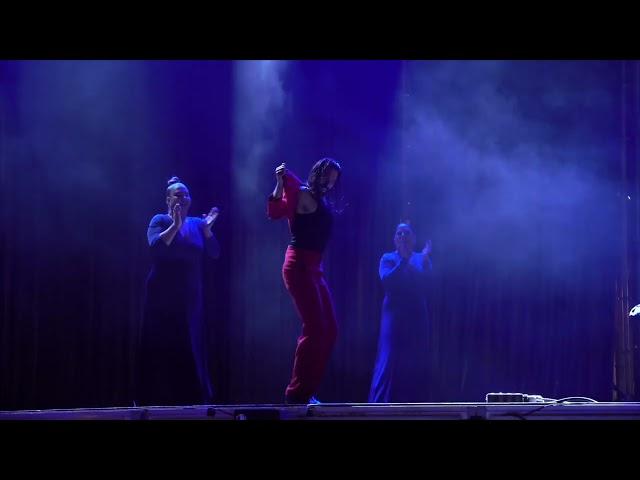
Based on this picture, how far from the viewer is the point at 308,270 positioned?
15.6 ft

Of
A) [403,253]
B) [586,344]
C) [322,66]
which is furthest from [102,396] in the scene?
[586,344]

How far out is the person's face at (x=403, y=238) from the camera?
6.04m

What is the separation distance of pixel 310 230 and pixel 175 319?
1392 mm

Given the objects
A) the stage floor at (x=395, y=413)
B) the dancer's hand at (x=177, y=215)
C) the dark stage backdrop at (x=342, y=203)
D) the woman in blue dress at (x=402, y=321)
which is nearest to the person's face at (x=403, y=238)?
the woman in blue dress at (x=402, y=321)

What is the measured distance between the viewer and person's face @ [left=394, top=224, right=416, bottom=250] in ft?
19.8

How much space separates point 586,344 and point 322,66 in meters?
3.00

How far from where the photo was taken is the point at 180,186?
5574 mm

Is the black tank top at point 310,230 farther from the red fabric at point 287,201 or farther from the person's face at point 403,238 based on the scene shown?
the person's face at point 403,238

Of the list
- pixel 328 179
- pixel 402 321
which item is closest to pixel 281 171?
pixel 328 179

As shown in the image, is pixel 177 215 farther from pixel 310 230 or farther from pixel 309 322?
pixel 309 322

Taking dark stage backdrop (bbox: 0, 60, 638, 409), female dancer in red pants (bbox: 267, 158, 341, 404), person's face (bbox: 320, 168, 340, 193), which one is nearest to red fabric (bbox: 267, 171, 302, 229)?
female dancer in red pants (bbox: 267, 158, 341, 404)
